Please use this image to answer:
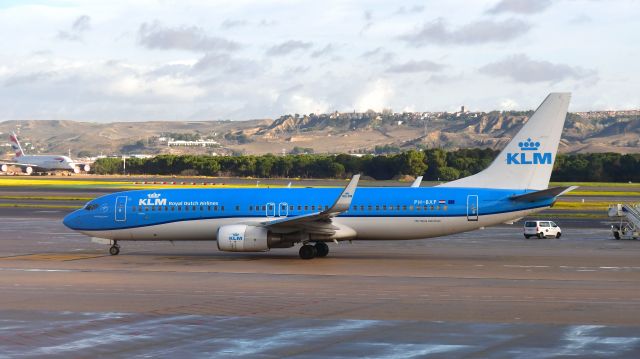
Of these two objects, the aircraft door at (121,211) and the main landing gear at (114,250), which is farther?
the main landing gear at (114,250)

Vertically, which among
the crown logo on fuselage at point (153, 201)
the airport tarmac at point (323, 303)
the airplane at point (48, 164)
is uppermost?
the airplane at point (48, 164)

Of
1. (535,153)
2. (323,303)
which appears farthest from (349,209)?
(323,303)

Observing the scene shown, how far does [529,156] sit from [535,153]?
316 mm

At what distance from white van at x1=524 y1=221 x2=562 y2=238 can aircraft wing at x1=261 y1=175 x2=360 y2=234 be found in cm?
1978

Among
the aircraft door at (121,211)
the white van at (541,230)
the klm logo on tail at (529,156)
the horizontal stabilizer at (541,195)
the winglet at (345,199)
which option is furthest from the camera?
the white van at (541,230)

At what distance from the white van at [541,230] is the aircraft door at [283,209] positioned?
66.8ft

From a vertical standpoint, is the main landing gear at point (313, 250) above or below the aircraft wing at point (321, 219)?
below

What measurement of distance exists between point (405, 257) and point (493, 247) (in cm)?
782

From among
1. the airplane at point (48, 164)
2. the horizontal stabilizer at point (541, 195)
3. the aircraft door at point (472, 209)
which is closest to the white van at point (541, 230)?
the horizontal stabilizer at point (541, 195)

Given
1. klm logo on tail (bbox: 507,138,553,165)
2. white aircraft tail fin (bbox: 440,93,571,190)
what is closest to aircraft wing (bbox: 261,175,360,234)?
white aircraft tail fin (bbox: 440,93,571,190)

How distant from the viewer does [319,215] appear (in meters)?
40.0

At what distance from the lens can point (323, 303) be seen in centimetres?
2756

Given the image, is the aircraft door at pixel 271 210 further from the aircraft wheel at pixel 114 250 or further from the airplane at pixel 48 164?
the airplane at pixel 48 164

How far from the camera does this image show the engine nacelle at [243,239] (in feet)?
134
